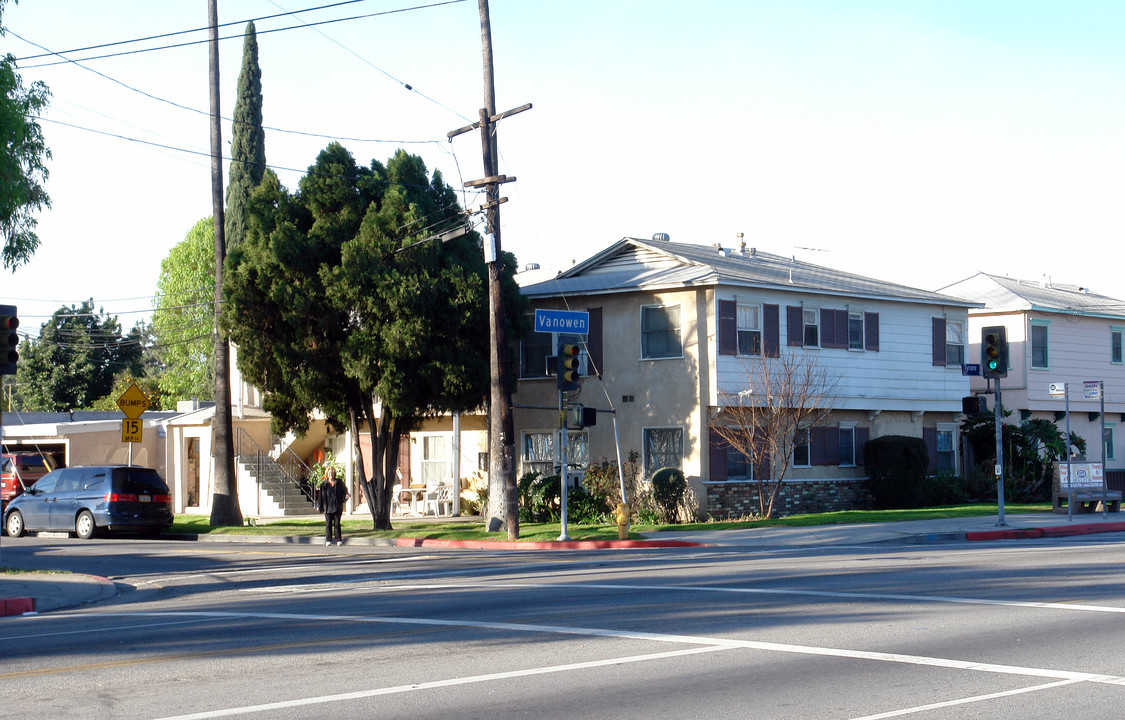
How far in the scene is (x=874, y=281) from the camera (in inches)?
1401

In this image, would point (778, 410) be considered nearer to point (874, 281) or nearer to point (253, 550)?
point (874, 281)

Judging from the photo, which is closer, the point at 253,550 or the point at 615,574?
the point at 615,574

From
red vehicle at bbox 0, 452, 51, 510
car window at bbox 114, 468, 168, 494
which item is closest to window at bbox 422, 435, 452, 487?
car window at bbox 114, 468, 168, 494

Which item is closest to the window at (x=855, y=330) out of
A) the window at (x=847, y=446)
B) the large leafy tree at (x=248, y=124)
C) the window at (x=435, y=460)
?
the window at (x=847, y=446)

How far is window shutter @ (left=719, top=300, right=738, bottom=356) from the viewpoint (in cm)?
2995

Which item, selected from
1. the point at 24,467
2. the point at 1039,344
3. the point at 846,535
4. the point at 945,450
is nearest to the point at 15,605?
the point at 846,535

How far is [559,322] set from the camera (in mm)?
25797

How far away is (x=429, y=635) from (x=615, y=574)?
19.7 ft

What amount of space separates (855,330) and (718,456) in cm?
594

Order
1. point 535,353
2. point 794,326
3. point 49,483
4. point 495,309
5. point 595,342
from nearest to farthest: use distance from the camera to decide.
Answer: point 495,309 → point 49,483 → point 794,326 → point 595,342 → point 535,353

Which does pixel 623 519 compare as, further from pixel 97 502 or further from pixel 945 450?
pixel 945 450

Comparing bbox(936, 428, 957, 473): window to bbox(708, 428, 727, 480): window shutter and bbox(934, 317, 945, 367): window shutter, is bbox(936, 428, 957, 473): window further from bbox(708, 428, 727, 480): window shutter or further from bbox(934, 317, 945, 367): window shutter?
bbox(708, 428, 727, 480): window shutter

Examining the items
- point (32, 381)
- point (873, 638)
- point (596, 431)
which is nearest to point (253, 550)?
point (596, 431)

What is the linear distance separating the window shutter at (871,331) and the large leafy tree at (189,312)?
128 ft
